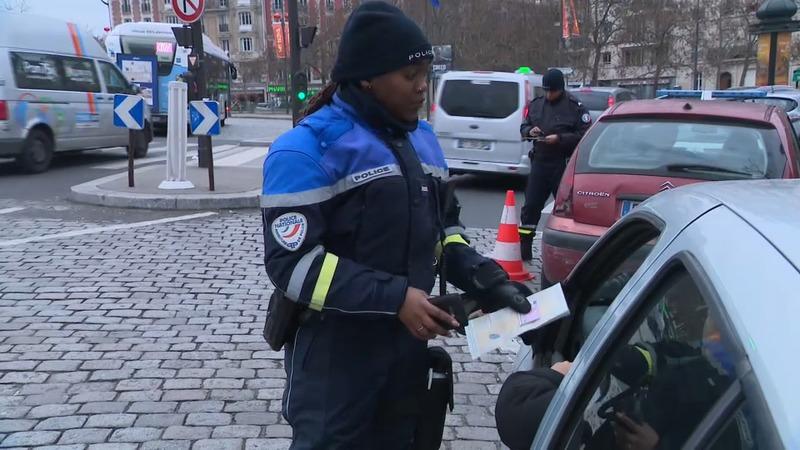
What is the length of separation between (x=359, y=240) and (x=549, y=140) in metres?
5.29

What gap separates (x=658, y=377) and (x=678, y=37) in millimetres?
55453

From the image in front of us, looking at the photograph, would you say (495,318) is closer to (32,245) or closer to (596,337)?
(596,337)

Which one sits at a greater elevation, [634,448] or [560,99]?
[560,99]

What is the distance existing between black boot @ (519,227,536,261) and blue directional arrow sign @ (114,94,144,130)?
18.4 ft

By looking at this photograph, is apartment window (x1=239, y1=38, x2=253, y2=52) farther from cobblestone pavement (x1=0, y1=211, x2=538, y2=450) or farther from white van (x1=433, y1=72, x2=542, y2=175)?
cobblestone pavement (x1=0, y1=211, x2=538, y2=450)

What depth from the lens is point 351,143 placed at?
2.13 metres

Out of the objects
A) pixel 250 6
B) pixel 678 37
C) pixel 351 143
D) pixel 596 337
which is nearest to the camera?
pixel 596 337

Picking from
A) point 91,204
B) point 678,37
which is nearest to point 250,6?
point 678,37

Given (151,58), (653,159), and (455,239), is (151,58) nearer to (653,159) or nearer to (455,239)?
(653,159)

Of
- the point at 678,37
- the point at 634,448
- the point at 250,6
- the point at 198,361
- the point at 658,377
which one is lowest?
the point at 198,361

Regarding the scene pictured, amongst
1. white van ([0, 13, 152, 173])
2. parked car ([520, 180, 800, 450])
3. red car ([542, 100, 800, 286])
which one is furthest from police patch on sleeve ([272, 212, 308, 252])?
white van ([0, 13, 152, 173])

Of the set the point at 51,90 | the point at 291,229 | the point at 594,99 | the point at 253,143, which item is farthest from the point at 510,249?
the point at 253,143

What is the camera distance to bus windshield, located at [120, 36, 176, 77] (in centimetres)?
2534

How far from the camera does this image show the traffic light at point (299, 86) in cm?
1416
